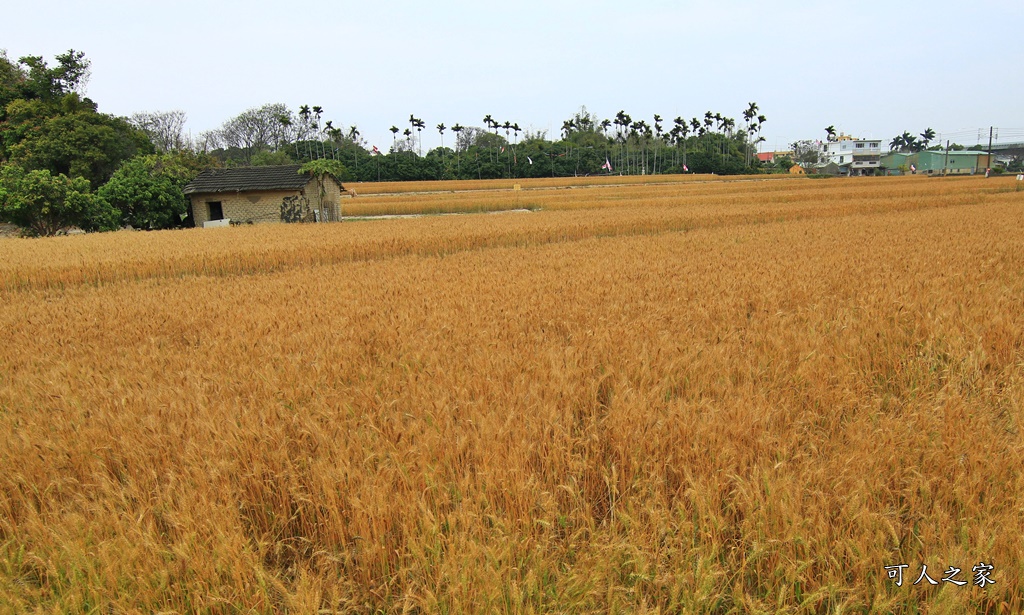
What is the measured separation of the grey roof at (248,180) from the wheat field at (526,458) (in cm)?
2842

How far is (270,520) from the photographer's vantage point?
2896 mm

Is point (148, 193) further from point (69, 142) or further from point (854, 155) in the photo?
point (854, 155)

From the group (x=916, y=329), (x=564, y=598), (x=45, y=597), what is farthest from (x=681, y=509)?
(x=916, y=329)

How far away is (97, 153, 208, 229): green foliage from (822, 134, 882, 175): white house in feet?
377

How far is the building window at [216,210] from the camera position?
33.0 meters

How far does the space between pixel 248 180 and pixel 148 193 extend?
5.26 metres

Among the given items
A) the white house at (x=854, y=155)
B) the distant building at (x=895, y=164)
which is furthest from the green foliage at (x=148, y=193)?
the distant building at (x=895, y=164)

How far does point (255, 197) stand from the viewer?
33.3 m

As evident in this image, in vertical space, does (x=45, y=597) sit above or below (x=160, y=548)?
below

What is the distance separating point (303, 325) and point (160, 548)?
14.3 feet

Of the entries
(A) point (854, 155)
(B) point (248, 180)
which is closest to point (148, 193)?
(B) point (248, 180)

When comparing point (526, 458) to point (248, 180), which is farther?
point (248, 180)

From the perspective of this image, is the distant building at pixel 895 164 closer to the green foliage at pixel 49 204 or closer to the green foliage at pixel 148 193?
the green foliage at pixel 148 193

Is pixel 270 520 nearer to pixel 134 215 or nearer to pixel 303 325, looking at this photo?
pixel 303 325
